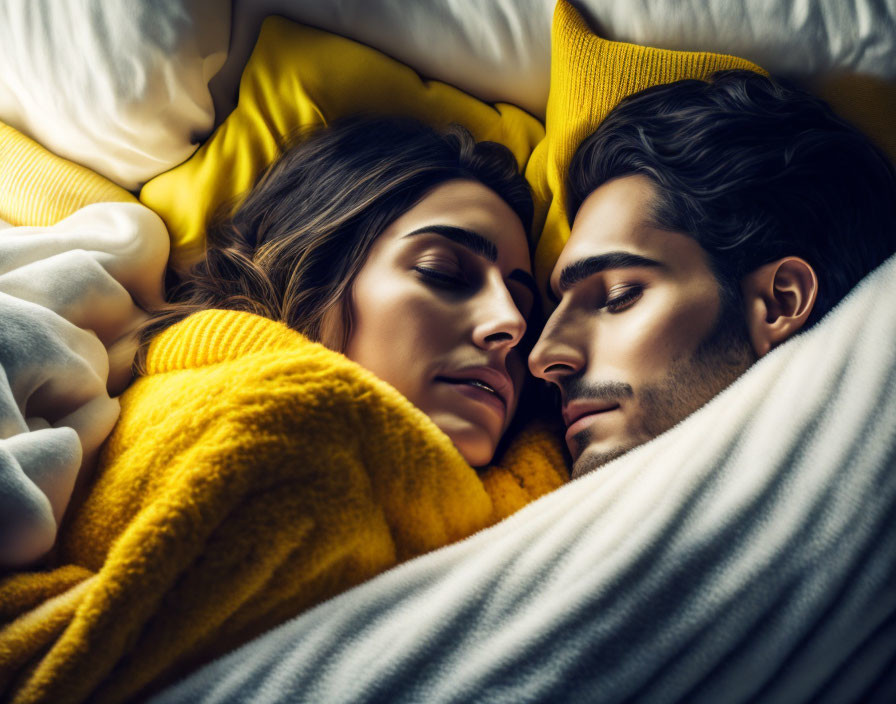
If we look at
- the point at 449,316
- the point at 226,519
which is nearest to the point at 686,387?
the point at 449,316

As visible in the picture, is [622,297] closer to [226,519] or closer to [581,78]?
[581,78]

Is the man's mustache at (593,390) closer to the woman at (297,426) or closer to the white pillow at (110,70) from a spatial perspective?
the woman at (297,426)

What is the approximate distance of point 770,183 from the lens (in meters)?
0.82

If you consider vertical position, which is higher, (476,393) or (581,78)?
(581,78)

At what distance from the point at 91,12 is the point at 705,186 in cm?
95

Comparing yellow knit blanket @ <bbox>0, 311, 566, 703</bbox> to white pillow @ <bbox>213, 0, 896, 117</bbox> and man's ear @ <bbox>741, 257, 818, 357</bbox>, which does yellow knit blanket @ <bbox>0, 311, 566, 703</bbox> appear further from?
white pillow @ <bbox>213, 0, 896, 117</bbox>

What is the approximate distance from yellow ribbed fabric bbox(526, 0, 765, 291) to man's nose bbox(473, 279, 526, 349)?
0.15 metres

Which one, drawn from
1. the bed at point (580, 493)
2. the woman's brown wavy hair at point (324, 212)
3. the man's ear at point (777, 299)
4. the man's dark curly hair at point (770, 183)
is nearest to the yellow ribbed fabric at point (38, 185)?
the bed at point (580, 493)

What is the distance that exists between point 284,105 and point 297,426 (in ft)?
2.32

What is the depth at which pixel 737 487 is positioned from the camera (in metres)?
0.55

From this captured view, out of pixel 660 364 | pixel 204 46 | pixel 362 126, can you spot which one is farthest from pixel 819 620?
pixel 204 46

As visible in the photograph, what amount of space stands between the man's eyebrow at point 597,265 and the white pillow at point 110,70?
0.68 meters

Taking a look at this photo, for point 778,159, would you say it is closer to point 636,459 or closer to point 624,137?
point 624,137

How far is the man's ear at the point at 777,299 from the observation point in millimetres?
749
